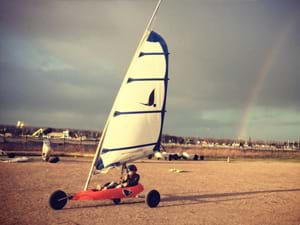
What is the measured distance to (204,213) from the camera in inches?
470

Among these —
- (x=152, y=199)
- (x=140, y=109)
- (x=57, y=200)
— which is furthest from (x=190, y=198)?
(x=57, y=200)

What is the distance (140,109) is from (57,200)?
448 centimetres

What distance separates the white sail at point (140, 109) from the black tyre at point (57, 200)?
1705mm

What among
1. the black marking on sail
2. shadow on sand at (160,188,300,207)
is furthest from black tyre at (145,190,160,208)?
the black marking on sail

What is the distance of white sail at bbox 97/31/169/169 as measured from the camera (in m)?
12.6

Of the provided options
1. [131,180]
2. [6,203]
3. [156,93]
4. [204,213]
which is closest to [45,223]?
[6,203]

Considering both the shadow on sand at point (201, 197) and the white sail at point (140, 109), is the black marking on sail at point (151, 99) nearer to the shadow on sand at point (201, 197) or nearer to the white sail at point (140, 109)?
the white sail at point (140, 109)

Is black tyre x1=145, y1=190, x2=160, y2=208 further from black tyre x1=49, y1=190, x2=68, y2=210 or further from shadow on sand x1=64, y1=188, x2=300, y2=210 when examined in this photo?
→ black tyre x1=49, y1=190, x2=68, y2=210

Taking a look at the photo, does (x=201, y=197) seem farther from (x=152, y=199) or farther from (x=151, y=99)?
(x=151, y=99)

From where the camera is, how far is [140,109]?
43.3 feet

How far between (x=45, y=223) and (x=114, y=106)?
483 centimetres

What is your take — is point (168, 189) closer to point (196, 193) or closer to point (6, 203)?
point (196, 193)

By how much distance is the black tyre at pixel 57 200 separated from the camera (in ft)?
37.2

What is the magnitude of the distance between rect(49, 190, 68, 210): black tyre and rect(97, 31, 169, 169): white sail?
1705mm
